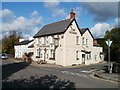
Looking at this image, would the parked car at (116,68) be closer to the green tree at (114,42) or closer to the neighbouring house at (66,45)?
the neighbouring house at (66,45)

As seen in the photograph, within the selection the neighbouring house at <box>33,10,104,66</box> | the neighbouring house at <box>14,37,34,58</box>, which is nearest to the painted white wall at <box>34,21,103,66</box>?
the neighbouring house at <box>33,10,104,66</box>

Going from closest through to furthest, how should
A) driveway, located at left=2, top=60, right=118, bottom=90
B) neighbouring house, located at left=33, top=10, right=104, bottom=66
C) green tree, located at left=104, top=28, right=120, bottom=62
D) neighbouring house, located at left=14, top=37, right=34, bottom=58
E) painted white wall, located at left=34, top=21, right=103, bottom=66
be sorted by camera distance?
driveway, located at left=2, top=60, right=118, bottom=90 → painted white wall, located at left=34, top=21, right=103, bottom=66 → neighbouring house, located at left=33, top=10, right=104, bottom=66 → neighbouring house, located at left=14, top=37, right=34, bottom=58 → green tree, located at left=104, top=28, right=120, bottom=62

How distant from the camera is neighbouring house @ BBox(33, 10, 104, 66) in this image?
24.7 meters

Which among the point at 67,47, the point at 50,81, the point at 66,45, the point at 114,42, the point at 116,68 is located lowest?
the point at 50,81

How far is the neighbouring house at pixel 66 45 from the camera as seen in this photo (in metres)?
24.7

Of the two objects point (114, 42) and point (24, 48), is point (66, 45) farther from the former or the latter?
point (114, 42)

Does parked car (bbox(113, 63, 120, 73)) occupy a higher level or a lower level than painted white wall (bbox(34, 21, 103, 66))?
lower

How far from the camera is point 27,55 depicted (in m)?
33.6

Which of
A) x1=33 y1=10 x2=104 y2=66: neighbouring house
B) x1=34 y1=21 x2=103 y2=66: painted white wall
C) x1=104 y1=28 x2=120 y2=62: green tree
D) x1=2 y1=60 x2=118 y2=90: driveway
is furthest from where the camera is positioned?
x1=104 y1=28 x2=120 y2=62: green tree

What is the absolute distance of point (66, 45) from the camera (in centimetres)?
2452

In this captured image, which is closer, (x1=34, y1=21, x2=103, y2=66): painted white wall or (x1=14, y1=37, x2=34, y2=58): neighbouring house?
(x1=34, y1=21, x2=103, y2=66): painted white wall

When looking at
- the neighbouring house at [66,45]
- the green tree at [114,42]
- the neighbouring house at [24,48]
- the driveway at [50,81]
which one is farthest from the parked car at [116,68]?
the neighbouring house at [24,48]

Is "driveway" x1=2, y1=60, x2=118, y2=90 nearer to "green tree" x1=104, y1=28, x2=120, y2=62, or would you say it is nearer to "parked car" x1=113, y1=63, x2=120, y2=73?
"parked car" x1=113, y1=63, x2=120, y2=73

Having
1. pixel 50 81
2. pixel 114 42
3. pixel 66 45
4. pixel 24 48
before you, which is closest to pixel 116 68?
pixel 50 81
